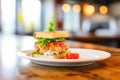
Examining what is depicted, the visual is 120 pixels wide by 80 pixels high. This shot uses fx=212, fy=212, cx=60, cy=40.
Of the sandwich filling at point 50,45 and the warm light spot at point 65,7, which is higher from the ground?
the warm light spot at point 65,7

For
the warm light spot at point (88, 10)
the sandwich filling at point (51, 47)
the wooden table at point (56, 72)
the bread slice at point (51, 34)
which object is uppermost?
the warm light spot at point (88, 10)

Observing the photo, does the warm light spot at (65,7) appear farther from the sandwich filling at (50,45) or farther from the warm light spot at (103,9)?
the sandwich filling at (50,45)

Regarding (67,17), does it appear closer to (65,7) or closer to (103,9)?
(65,7)

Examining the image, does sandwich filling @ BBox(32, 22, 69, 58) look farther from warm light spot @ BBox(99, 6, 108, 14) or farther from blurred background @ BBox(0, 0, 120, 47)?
warm light spot @ BBox(99, 6, 108, 14)

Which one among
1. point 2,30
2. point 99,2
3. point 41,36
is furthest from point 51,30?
point 99,2

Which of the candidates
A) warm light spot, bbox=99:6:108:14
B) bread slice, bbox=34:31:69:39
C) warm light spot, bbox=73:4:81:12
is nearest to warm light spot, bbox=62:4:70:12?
warm light spot, bbox=73:4:81:12

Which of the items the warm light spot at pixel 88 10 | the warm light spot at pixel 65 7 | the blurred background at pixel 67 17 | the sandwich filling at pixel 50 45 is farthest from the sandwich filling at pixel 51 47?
the warm light spot at pixel 88 10

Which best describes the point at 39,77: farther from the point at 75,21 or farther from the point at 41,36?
the point at 75,21

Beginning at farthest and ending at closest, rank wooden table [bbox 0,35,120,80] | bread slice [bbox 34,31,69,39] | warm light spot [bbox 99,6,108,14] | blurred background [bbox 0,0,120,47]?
warm light spot [bbox 99,6,108,14]
blurred background [bbox 0,0,120,47]
bread slice [bbox 34,31,69,39]
wooden table [bbox 0,35,120,80]

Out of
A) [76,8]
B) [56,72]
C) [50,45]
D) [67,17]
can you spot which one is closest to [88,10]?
[76,8]
